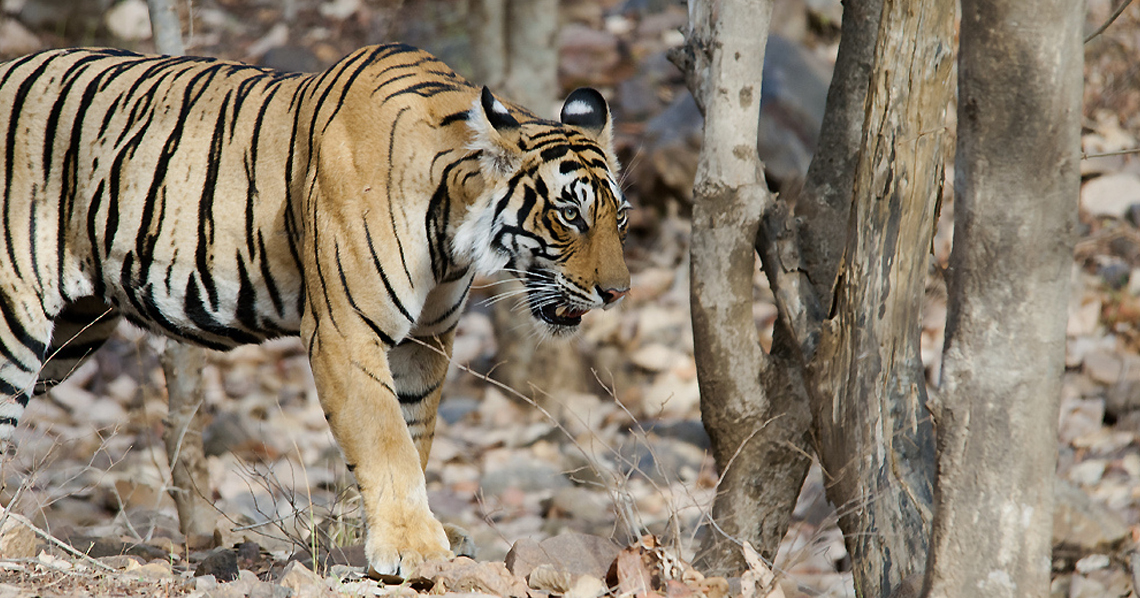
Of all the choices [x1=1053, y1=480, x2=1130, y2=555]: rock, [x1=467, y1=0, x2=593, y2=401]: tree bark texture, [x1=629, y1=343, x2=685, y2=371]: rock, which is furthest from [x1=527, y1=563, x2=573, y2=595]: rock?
[x1=629, y1=343, x2=685, y2=371]: rock

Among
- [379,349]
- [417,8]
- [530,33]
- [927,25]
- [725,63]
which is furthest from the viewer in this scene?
[417,8]

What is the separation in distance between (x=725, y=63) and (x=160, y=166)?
2188 millimetres

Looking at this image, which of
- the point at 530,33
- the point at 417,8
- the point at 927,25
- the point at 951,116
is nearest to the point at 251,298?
the point at 927,25

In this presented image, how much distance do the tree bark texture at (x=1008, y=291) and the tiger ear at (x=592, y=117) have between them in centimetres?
158

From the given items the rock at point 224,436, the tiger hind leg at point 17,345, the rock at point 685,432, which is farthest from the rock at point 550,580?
the rock at point 224,436

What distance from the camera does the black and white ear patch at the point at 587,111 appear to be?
396cm

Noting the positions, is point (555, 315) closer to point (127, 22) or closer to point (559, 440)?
point (559, 440)

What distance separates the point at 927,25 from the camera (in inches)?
128

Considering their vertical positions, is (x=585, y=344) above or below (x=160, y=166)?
below

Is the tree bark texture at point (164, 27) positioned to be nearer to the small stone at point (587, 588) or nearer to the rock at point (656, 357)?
the small stone at point (587, 588)

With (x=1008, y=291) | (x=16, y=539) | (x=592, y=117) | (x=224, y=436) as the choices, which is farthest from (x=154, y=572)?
(x=224, y=436)

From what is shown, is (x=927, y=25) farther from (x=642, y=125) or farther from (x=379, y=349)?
(x=642, y=125)

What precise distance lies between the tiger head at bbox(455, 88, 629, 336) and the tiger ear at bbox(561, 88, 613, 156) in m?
0.22

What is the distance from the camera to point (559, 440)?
766 centimetres
